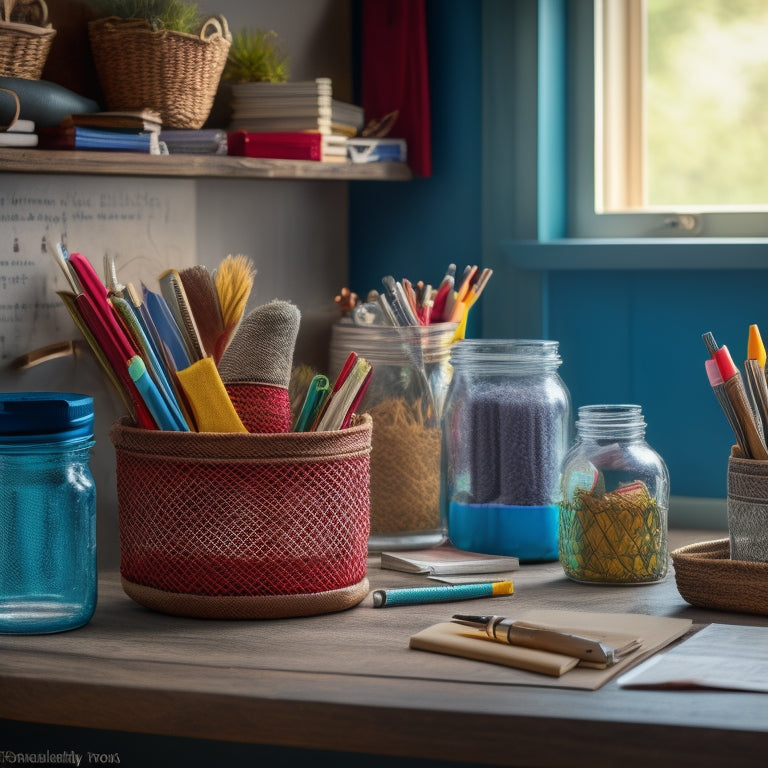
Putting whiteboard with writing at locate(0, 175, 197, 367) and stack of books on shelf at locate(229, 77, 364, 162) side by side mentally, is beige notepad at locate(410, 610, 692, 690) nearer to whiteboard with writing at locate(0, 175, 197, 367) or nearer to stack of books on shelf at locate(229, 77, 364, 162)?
whiteboard with writing at locate(0, 175, 197, 367)

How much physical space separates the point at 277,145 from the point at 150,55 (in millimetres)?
228

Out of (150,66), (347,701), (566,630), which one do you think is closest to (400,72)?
(150,66)

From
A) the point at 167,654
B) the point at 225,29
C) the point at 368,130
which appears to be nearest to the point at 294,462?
the point at 167,654

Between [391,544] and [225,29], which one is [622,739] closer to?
[391,544]

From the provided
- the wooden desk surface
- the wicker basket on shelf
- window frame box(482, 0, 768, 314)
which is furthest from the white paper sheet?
the wicker basket on shelf

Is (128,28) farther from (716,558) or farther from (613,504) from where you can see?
(716,558)

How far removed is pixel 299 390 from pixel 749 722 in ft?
2.38

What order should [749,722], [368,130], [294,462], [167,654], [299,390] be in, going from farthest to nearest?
[368,130]
[299,390]
[294,462]
[167,654]
[749,722]

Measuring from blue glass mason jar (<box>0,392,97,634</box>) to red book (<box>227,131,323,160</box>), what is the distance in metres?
0.50

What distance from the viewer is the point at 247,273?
1386mm

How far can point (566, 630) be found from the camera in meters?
1.17

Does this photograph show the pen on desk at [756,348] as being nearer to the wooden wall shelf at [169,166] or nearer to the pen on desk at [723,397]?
the pen on desk at [723,397]

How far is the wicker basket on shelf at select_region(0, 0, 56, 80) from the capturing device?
1306 millimetres

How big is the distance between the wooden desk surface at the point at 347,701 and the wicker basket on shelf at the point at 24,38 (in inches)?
22.9
